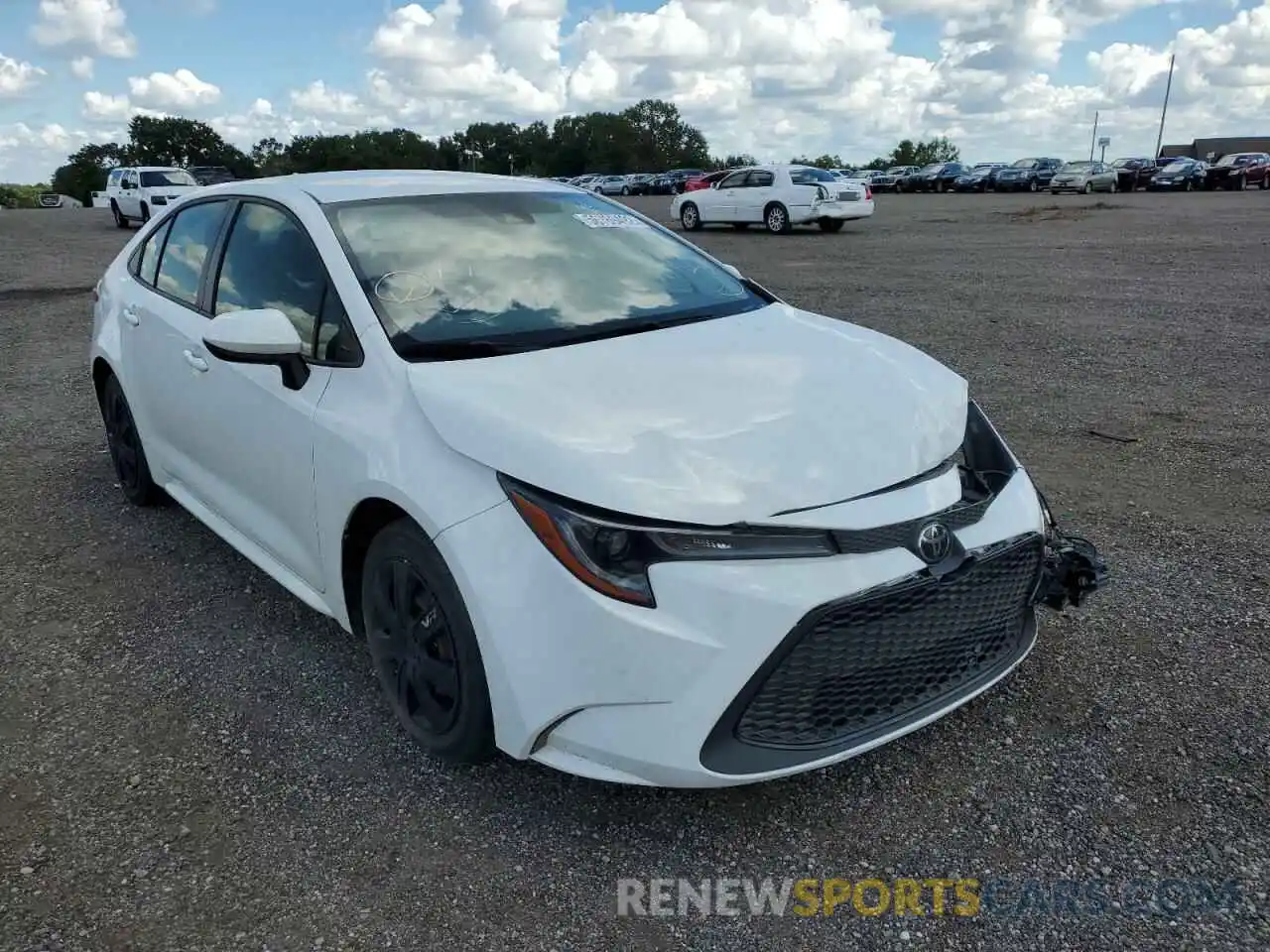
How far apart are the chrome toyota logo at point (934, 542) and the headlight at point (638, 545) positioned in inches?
10.0

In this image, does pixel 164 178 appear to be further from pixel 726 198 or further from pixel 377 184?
pixel 377 184

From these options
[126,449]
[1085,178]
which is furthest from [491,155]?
[126,449]

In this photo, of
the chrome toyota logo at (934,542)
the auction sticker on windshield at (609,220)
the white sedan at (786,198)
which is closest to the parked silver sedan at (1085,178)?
the white sedan at (786,198)

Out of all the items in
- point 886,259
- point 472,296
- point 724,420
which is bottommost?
point 886,259

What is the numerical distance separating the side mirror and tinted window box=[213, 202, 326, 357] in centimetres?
8

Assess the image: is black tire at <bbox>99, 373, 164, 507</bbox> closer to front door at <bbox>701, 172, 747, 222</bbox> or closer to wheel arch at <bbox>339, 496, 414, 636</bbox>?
wheel arch at <bbox>339, 496, 414, 636</bbox>

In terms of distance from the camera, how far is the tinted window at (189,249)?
4.03 metres

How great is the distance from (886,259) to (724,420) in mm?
13851

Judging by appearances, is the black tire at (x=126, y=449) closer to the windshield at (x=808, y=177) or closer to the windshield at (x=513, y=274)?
the windshield at (x=513, y=274)

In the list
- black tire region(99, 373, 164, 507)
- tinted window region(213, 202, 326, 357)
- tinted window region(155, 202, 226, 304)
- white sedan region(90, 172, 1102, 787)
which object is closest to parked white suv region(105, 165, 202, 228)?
black tire region(99, 373, 164, 507)

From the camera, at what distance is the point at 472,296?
3191 mm

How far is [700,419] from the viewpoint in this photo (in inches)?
99.7

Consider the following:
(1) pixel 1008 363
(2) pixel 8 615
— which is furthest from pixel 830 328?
(1) pixel 1008 363

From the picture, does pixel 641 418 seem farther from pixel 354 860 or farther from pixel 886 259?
pixel 886 259
